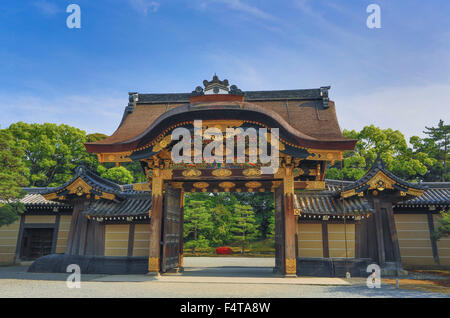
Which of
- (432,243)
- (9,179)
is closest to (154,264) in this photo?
(9,179)

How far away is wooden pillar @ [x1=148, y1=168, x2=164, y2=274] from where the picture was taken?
11508 millimetres

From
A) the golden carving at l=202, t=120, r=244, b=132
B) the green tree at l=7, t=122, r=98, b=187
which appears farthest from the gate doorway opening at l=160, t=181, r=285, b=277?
the green tree at l=7, t=122, r=98, b=187

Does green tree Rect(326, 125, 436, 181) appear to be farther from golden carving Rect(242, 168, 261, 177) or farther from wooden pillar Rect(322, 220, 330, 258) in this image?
golden carving Rect(242, 168, 261, 177)

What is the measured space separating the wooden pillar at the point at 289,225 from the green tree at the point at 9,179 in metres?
12.3

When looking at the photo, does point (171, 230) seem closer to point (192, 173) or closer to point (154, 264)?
point (154, 264)

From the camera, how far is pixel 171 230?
12.8 metres

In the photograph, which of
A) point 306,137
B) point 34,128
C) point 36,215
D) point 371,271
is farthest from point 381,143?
point 34,128

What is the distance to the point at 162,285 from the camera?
958cm

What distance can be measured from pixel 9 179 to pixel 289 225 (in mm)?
12933

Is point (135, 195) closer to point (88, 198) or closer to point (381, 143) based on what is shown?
point (88, 198)

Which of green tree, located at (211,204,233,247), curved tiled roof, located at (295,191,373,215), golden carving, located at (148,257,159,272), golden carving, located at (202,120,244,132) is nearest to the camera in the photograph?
golden carving, located at (202,120,244,132)

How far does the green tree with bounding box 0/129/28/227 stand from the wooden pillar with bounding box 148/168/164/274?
702cm

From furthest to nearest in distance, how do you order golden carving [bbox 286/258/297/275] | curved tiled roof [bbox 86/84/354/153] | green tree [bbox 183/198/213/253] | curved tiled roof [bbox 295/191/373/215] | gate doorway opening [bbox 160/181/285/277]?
green tree [bbox 183/198/213/253]
gate doorway opening [bbox 160/181/285/277]
curved tiled roof [bbox 295/191/373/215]
golden carving [bbox 286/258/297/275]
curved tiled roof [bbox 86/84/354/153]

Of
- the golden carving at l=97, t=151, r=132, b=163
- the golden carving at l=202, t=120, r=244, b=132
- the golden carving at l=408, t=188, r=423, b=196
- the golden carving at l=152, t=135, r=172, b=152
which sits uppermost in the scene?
the golden carving at l=202, t=120, r=244, b=132
